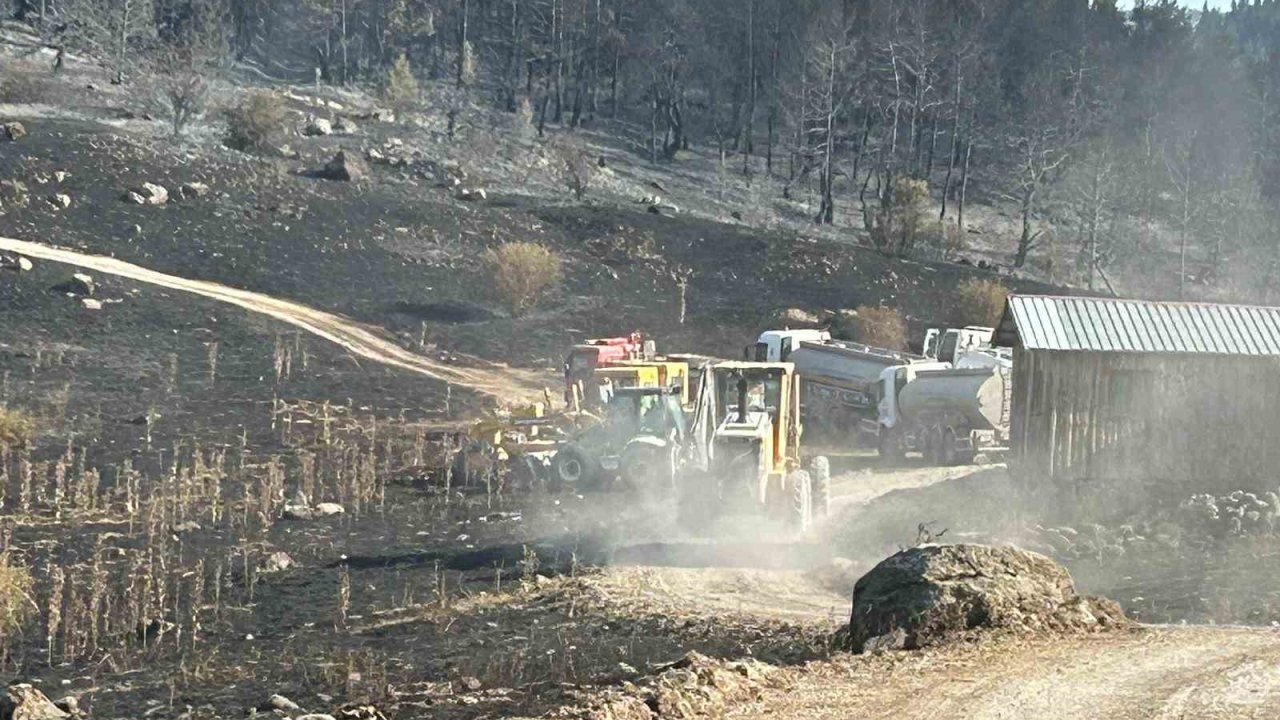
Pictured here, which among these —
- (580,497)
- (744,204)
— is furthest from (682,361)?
(744,204)

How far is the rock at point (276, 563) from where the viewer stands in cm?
2344

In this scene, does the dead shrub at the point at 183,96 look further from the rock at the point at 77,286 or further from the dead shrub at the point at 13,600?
the dead shrub at the point at 13,600

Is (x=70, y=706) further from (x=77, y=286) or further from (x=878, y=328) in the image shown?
(x=878, y=328)

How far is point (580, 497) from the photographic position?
2931cm

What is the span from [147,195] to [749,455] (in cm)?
3494

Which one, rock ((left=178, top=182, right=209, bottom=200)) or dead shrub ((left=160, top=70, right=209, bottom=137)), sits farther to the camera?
dead shrub ((left=160, top=70, right=209, bottom=137))

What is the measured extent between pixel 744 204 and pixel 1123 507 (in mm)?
49061

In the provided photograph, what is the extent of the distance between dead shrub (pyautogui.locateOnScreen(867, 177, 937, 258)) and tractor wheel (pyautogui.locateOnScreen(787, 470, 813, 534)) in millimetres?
37631

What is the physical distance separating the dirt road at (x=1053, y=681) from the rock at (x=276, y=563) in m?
10.2

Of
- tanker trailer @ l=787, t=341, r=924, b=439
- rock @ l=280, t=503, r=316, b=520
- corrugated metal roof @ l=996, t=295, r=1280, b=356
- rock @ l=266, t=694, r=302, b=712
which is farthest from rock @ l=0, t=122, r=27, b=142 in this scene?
rock @ l=266, t=694, r=302, b=712

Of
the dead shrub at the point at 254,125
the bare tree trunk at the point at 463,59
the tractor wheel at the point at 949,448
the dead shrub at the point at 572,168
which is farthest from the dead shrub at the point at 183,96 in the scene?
the tractor wheel at the point at 949,448

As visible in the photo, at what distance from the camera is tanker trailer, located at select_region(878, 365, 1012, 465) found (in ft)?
112

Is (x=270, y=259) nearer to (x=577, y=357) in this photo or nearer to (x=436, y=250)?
(x=436, y=250)

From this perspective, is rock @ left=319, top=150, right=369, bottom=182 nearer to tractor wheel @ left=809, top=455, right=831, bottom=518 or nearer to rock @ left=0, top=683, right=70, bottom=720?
tractor wheel @ left=809, top=455, right=831, bottom=518
